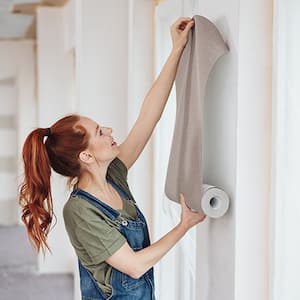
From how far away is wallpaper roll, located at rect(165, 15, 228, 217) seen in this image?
1659 millimetres

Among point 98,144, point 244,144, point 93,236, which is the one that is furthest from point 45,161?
point 244,144

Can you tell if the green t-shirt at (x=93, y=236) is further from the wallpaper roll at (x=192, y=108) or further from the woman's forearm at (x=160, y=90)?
the woman's forearm at (x=160, y=90)

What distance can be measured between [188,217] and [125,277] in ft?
0.91

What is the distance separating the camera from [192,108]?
5.66 feet

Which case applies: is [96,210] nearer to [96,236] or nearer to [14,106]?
[96,236]

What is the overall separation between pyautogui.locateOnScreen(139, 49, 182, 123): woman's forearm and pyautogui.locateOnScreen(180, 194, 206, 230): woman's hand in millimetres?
425

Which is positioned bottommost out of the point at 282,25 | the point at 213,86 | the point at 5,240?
the point at 5,240

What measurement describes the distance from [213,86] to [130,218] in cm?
47

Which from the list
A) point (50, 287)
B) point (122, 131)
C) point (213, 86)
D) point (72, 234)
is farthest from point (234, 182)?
point (50, 287)

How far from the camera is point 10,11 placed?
237 inches

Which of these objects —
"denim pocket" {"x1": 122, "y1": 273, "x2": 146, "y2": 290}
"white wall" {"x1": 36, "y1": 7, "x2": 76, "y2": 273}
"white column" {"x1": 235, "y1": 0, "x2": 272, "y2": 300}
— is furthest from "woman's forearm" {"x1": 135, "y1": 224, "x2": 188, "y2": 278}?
"white wall" {"x1": 36, "y1": 7, "x2": 76, "y2": 273}

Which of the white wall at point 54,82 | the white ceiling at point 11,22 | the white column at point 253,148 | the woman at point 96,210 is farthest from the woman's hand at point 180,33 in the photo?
the white wall at point 54,82

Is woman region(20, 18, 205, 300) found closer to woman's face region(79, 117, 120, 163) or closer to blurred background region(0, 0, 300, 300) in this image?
woman's face region(79, 117, 120, 163)

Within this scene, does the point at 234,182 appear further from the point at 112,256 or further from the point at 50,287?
the point at 50,287
